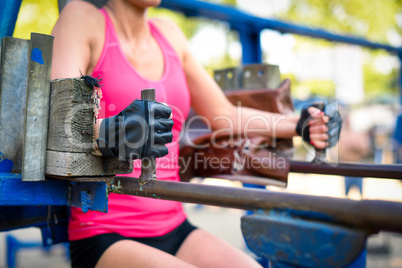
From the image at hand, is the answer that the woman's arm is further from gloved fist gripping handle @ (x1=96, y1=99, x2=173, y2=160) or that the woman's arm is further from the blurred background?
the blurred background

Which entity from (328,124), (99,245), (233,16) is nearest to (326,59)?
(233,16)

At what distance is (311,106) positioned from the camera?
1578mm

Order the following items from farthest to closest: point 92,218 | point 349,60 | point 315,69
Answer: point 315,69, point 349,60, point 92,218

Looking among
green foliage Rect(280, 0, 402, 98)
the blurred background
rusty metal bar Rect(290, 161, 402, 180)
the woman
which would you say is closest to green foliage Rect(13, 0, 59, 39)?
the woman

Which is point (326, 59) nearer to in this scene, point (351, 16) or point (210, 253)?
point (351, 16)

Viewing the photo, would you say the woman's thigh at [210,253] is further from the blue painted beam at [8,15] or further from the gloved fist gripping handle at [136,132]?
the blue painted beam at [8,15]

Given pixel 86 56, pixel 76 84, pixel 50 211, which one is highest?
pixel 86 56

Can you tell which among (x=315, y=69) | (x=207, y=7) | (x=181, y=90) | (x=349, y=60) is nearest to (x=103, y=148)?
(x=181, y=90)

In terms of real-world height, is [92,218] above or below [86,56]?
below

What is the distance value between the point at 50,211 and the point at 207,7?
5.56ft

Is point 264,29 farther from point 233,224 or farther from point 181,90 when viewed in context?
point 233,224

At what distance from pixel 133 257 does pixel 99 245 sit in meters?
0.15

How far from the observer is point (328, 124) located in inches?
60.3

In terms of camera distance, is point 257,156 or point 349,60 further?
point 349,60
